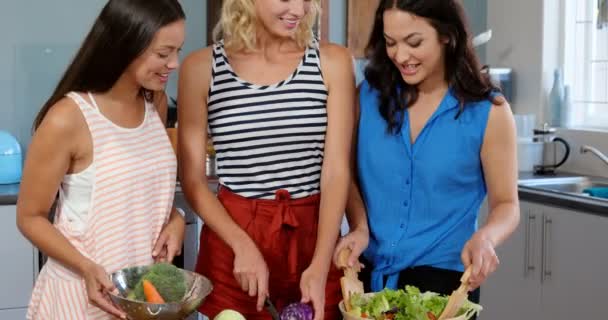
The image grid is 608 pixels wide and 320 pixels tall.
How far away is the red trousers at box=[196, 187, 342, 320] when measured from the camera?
169cm

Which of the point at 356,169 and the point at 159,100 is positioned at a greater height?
the point at 159,100

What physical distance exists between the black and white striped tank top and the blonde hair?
0.04m

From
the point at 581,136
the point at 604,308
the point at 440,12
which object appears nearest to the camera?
the point at 440,12

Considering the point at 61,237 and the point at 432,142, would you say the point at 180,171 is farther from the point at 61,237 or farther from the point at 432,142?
the point at 432,142

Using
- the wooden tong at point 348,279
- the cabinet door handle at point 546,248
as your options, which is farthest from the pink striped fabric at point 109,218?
the cabinet door handle at point 546,248

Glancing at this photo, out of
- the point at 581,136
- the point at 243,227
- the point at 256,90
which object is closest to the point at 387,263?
the point at 243,227

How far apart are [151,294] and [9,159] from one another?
217cm

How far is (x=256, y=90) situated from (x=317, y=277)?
385mm

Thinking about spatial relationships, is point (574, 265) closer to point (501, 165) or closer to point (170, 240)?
point (501, 165)

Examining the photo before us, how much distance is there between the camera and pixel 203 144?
Result: 1740mm

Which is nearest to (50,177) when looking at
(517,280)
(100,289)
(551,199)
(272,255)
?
(100,289)

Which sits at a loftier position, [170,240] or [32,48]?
[32,48]

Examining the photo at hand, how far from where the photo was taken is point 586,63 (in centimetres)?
378

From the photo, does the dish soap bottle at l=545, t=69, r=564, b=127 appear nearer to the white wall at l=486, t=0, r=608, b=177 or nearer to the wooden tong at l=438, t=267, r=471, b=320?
the white wall at l=486, t=0, r=608, b=177
